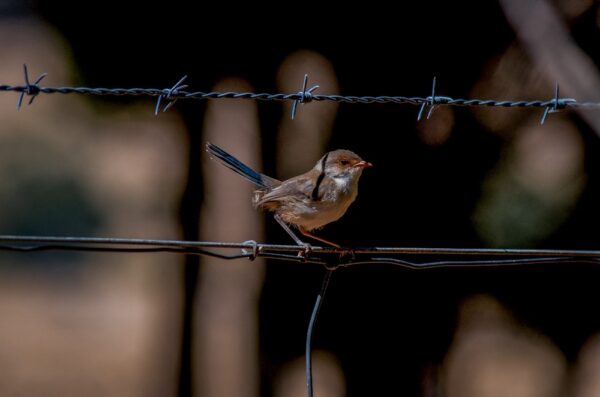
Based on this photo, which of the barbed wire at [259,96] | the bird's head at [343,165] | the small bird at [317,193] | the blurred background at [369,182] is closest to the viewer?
the barbed wire at [259,96]

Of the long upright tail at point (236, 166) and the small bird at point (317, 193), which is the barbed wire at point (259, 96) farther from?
the long upright tail at point (236, 166)

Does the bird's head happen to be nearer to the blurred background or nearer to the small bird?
the small bird

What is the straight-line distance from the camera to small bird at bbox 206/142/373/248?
23.5 feet

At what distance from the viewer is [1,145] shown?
20312 millimetres

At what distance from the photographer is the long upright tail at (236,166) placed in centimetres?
729

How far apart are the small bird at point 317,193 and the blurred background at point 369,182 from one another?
1.38 m

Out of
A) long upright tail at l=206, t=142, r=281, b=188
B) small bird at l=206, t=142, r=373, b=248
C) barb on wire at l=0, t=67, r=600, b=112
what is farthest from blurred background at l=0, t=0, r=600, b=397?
barb on wire at l=0, t=67, r=600, b=112

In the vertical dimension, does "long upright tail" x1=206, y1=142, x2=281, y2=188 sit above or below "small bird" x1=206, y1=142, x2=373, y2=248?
above

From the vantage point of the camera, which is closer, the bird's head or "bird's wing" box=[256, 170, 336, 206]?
"bird's wing" box=[256, 170, 336, 206]

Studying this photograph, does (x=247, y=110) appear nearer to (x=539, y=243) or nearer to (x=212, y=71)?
(x=212, y=71)

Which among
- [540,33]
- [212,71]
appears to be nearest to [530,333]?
[540,33]

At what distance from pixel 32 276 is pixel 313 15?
17544 mm

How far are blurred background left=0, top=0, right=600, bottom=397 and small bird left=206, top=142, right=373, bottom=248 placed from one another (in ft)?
4.54

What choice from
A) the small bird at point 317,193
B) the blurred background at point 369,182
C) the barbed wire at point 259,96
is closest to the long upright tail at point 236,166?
the small bird at point 317,193
